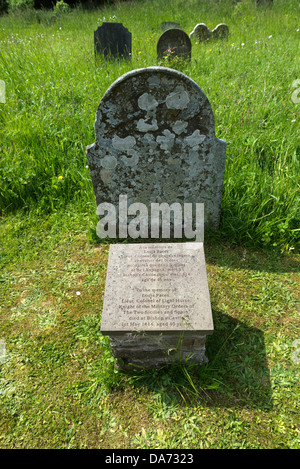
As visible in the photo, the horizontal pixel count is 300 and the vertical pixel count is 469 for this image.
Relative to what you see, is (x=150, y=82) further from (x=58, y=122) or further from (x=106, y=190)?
(x=58, y=122)

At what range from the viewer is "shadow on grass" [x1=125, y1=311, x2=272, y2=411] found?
2072 mm

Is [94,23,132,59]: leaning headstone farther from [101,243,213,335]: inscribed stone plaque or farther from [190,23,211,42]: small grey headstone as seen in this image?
[101,243,213,335]: inscribed stone plaque

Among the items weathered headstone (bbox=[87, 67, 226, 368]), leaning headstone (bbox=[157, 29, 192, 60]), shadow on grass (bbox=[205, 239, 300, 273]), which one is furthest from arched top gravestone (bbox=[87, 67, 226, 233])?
leaning headstone (bbox=[157, 29, 192, 60])

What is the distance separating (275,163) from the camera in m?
3.39

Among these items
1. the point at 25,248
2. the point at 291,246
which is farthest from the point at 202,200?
the point at 25,248

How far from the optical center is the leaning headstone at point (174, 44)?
568 cm

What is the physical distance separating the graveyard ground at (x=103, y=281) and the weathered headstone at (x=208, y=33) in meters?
2.21
